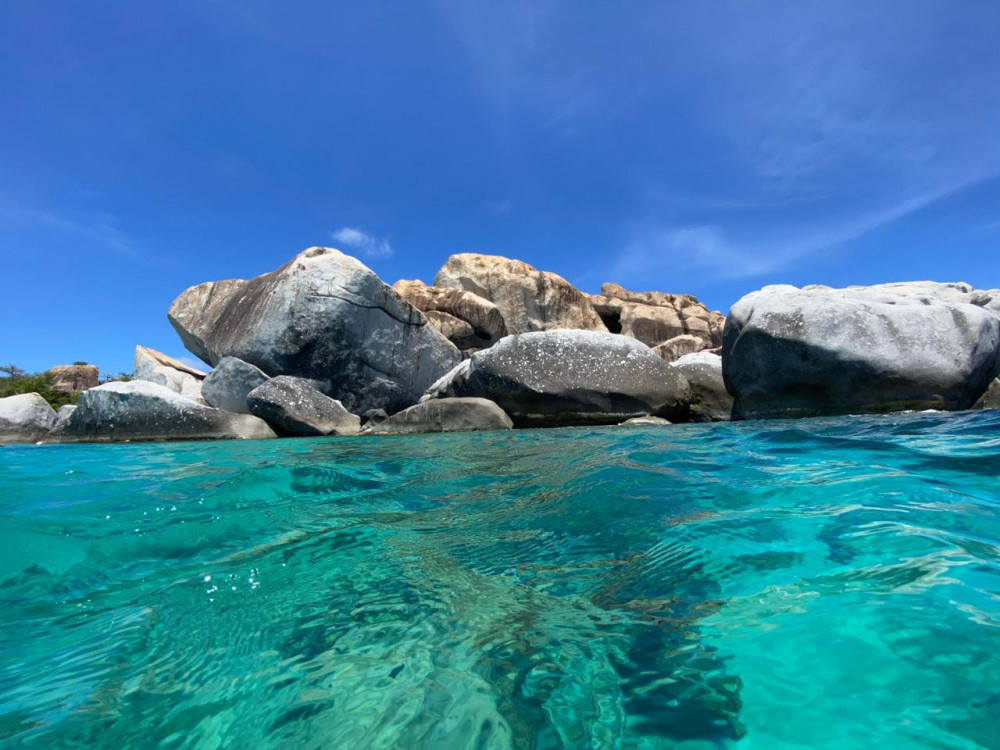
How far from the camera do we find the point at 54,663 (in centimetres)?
127

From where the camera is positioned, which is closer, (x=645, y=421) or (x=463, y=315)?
(x=645, y=421)

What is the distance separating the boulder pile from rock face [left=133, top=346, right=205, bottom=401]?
59 mm

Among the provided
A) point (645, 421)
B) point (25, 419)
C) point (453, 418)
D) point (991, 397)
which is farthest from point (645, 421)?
point (25, 419)

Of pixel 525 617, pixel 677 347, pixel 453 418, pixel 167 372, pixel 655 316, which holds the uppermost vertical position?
pixel 655 316

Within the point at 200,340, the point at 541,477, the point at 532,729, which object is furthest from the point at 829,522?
the point at 200,340

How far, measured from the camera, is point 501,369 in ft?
29.7

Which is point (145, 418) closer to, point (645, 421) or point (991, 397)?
point (645, 421)

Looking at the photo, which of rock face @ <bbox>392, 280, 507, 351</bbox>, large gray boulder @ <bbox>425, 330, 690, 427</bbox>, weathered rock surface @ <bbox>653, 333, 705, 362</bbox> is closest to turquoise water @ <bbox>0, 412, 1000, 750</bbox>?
large gray boulder @ <bbox>425, 330, 690, 427</bbox>

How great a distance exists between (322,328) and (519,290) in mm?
14560

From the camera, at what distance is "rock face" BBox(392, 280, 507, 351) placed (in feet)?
64.5

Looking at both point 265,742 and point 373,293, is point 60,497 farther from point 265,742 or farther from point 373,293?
point 373,293

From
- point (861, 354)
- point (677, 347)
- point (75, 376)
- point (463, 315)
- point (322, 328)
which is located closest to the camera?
point (861, 354)

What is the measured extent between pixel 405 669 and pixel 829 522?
160 centimetres


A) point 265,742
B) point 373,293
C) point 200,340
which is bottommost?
point 265,742
